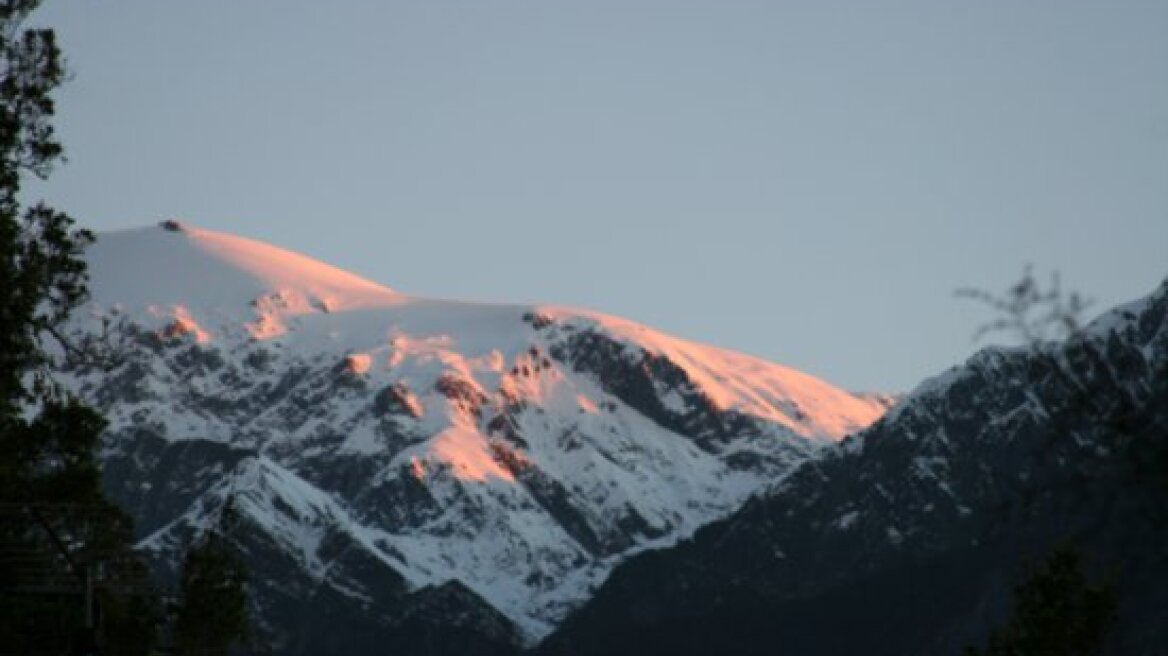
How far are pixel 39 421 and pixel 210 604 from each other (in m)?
49.4

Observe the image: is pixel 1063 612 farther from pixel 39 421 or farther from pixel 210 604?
pixel 39 421

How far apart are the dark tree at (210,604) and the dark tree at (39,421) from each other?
1758 inches

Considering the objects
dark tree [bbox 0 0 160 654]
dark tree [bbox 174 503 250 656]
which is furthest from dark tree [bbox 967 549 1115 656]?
dark tree [bbox 0 0 160 654]

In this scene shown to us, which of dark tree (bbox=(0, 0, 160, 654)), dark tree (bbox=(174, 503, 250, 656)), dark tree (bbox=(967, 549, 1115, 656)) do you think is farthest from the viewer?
dark tree (bbox=(174, 503, 250, 656))

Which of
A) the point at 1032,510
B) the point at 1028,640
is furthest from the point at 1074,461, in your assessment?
the point at 1028,640

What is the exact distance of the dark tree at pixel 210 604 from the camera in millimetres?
117750

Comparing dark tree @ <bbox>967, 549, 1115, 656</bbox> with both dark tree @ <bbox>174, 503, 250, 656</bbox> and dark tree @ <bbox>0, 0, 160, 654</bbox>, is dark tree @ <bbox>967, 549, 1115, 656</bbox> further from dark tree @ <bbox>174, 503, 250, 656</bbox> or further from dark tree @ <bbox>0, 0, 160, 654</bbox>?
dark tree @ <bbox>0, 0, 160, 654</bbox>

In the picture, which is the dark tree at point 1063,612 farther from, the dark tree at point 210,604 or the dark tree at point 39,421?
Answer: the dark tree at point 39,421

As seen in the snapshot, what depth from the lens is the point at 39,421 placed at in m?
70.6

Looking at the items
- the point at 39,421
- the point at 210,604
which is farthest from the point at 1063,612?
the point at 39,421

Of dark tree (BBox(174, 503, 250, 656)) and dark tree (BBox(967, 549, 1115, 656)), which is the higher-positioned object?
dark tree (BBox(967, 549, 1115, 656))

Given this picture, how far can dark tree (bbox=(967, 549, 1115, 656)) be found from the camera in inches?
4254

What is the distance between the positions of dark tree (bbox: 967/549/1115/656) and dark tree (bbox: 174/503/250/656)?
106 ft

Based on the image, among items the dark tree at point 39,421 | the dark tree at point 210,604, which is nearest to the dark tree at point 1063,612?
the dark tree at point 210,604
